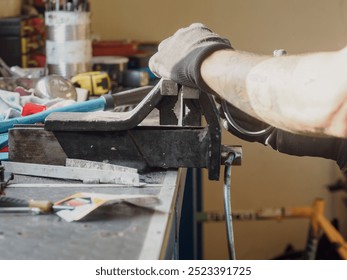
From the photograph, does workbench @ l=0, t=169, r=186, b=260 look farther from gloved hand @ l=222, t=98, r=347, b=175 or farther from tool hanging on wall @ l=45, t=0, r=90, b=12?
tool hanging on wall @ l=45, t=0, r=90, b=12

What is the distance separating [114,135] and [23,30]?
3.93 feet

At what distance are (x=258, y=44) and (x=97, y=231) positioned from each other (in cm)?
218

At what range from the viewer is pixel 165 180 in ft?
3.71

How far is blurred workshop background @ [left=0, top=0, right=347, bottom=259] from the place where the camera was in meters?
2.93

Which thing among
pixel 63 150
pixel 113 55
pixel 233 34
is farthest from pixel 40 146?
pixel 233 34

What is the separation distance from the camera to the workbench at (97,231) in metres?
0.85

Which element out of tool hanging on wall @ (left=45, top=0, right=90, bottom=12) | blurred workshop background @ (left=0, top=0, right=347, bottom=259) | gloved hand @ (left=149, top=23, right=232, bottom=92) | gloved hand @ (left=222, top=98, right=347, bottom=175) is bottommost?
blurred workshop background @ (left=0, top=0, right=347, bottom=259)

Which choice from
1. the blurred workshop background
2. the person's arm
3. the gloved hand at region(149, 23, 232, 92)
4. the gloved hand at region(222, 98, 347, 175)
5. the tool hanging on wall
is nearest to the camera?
the person's arm

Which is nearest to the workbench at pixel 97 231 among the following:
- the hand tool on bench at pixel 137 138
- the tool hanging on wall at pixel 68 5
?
the hand tool on bench at pixel 137 138

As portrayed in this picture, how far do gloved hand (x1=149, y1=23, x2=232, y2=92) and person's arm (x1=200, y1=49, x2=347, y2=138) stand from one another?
16mm

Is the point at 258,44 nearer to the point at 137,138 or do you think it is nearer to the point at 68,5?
the point at 68,5

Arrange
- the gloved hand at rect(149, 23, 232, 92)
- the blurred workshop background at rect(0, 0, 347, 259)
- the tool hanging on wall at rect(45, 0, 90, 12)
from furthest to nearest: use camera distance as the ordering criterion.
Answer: the blurred workshop background at rect(0, 0, 347, 259), the tool hanging on wall at rect(45, 0, 90, 12), the gloved hand at rect(149, 23, 232, 92)

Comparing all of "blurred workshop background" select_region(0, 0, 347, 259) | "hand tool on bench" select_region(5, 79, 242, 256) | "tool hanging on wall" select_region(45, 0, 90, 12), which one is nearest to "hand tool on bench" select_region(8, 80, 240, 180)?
"hand tool on bench" select_region(5, 79, 242, 256)

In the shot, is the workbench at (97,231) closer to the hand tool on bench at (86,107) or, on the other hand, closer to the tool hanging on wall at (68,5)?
the hand tool on bench at (86,107)
